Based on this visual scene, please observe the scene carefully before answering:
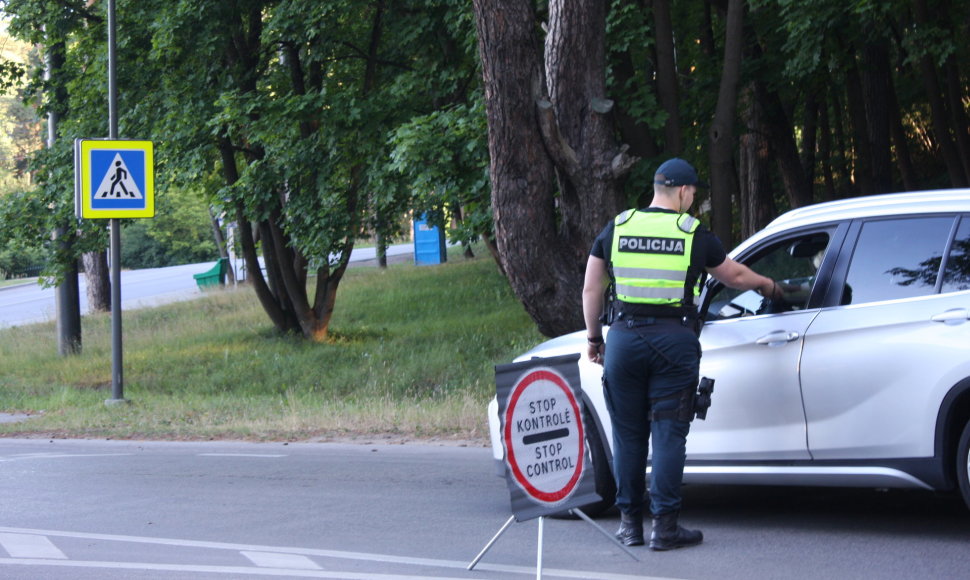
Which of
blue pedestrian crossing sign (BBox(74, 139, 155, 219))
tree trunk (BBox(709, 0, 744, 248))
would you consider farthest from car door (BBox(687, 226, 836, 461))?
blue pedestrian crossing sign (BBox(74, 139, 155, 219))

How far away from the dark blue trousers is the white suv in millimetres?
453

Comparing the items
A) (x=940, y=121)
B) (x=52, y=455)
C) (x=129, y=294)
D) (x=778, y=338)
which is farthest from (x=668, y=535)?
(x=129, y=294)

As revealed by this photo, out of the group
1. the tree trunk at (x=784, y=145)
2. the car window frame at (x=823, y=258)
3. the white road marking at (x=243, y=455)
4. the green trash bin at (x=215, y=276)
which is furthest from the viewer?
the green trash bin at (x=215, y=276)

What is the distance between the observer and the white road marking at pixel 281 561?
6.36m

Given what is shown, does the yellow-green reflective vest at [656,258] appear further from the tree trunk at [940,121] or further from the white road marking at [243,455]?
the tree trunk at [940,121]

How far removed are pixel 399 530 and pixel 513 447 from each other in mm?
1604

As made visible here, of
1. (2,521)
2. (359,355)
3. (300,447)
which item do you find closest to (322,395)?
(359,355)

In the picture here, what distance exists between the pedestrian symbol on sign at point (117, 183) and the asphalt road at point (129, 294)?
647 inches

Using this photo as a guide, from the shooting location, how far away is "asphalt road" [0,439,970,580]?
5992 millimetres

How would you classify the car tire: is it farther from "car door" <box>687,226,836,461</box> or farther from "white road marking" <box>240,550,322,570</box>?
"white road marking" <box>240,550,322,570</box>

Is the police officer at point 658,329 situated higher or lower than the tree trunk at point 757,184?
lower

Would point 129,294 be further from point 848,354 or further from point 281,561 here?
point 848,354

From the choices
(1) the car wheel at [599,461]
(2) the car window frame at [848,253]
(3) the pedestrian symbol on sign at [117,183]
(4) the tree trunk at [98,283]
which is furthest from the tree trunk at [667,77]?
(4) the tree trunk at [98,283]

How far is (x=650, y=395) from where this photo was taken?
6059 millimetres
